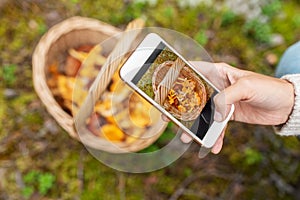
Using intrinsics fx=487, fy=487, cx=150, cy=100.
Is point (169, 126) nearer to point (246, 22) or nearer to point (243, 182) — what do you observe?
point (243, 182)

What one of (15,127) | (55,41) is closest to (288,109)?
(55,41)

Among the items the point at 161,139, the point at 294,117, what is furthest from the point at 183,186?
the point at 294,117

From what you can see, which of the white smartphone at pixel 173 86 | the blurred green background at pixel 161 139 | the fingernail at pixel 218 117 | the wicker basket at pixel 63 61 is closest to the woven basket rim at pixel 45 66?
the wicker basket at pixel 63 61

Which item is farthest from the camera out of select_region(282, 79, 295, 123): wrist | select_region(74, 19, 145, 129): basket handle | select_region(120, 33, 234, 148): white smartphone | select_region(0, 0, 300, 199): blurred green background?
select_region(0, 0, 300, 199): blurred green background

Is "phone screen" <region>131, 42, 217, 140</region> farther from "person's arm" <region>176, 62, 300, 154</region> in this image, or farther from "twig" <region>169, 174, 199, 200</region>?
"twig" <region>169, 174, 199, 200</region>

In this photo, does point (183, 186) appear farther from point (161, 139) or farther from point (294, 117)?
point (294, 117)

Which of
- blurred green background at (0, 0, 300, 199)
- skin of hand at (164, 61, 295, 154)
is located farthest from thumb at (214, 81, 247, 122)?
blurred green background at (0, 0, 300, 199)

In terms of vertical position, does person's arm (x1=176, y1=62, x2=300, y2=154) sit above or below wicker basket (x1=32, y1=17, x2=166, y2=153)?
above
